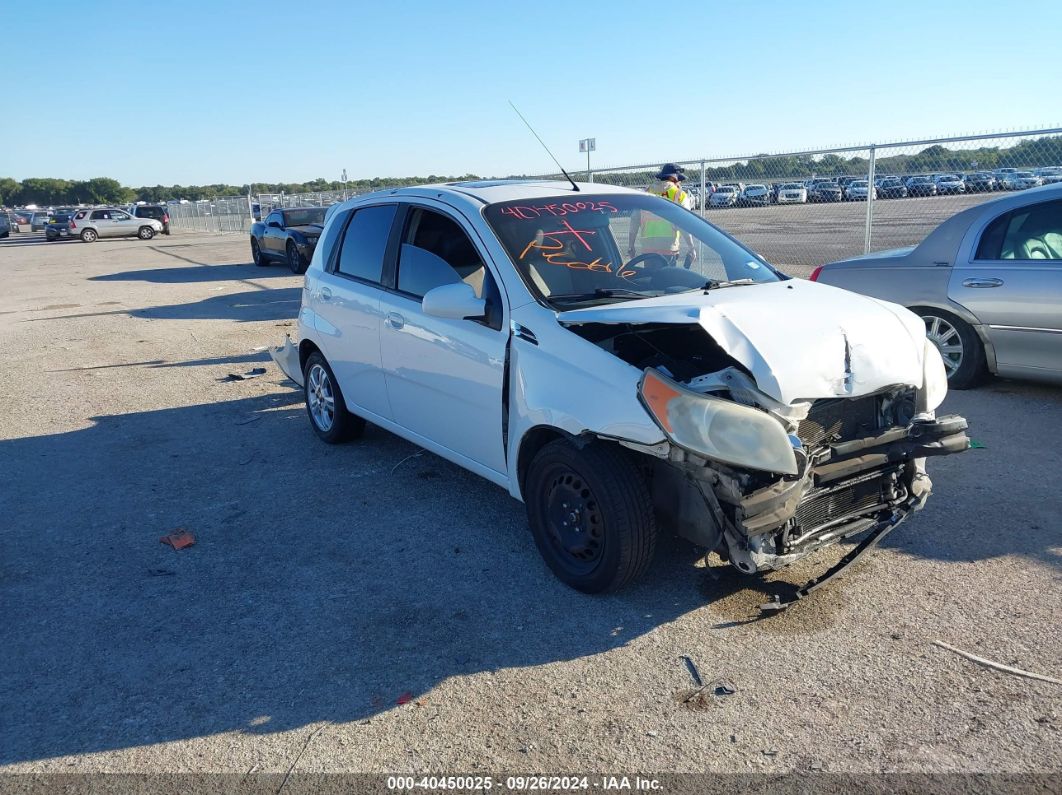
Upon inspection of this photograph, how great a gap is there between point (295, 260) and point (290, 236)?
631mm

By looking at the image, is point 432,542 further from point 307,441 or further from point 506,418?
point 307,441

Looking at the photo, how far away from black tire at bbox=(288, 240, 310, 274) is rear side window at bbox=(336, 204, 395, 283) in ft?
48.0

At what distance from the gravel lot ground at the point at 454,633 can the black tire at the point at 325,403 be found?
209 millimetres

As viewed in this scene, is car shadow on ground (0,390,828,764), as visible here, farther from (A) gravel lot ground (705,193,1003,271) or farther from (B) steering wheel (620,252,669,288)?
(A) gravel lot ground (705,193,1003,271)

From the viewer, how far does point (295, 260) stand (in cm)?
2006

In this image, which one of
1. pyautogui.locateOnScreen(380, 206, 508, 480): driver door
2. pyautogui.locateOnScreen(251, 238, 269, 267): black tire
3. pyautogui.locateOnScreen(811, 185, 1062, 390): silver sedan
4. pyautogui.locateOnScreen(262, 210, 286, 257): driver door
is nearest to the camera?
pyautogui.locateOnScreen(380, 206, 508, 480): driver door

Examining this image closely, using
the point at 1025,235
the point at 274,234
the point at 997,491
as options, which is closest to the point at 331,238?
the point at 997,491

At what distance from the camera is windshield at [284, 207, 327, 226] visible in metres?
21.1

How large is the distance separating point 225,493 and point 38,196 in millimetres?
156875

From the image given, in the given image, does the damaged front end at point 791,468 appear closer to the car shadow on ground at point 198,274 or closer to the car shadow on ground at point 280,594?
the car shadow on ground at point 280,594

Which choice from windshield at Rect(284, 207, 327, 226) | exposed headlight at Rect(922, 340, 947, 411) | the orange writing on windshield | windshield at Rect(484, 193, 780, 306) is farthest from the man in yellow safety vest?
windshield at Rect(284, 207, 327, 226)

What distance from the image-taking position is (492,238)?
14.8 feet

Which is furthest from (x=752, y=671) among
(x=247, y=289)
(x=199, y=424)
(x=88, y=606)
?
(x=247, y=289)

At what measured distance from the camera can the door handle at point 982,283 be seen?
665cm
